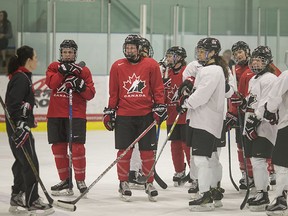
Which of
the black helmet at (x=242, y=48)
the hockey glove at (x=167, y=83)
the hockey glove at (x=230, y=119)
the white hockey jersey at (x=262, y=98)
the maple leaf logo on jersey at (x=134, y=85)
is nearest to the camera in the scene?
the white hockey jersey at (x=262, y=98)

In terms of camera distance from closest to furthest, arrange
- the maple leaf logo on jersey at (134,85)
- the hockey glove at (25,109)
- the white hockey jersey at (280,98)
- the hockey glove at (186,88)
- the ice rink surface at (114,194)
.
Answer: the hockey glove at (25,109) → the white hockey jersey at (280,98) → the ice rink surface at (114,194) → the hockey glove at (186,88) → the maple leaf logo on jersey at (134,85)

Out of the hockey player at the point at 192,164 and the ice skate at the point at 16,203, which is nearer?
the ice skate at the point at 16,203

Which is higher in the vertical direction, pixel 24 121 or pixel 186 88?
pixel 186 88

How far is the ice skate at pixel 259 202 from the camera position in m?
5.98

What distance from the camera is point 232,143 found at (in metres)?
10.7

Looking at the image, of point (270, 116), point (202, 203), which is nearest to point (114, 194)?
point (202, 203)

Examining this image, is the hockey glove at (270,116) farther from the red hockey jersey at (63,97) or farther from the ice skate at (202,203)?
the red hockey jersey at (63,97)

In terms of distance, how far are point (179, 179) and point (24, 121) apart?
2142 mm

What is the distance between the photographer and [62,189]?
6.71 meters

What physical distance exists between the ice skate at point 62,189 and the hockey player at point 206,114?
1095mm

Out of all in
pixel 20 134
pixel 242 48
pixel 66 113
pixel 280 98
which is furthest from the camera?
pixel 242 48

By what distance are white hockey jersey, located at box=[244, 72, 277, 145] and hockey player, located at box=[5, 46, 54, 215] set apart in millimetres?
1587

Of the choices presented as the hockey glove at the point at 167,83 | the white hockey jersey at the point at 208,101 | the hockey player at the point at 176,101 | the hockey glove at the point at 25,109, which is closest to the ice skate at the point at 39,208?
the hockey glove at the point at 25,109

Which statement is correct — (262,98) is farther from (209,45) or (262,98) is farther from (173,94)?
(173,94)
